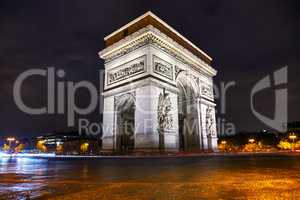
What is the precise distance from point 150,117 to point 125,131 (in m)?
5.79

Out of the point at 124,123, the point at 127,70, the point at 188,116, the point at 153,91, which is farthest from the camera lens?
the point at 188,116

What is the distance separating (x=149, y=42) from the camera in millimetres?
19812

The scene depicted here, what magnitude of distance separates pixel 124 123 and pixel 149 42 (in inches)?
324

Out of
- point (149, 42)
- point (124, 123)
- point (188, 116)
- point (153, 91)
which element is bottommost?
point (124, 123)

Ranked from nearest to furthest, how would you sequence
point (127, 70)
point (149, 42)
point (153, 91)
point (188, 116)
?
point (153, 91) → point (149, 42) → point (127, 70) → point (188, 116)

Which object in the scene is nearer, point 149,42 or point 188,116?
point 149,42

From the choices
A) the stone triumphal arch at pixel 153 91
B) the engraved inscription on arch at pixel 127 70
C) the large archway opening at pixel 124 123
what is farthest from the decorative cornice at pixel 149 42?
the large archway opening at pixel 124 123

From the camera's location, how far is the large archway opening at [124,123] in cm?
2212

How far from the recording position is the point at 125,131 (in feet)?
76.6

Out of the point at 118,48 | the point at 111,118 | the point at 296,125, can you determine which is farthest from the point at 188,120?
the point at 296,125

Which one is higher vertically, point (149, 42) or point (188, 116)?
point (149, 42)

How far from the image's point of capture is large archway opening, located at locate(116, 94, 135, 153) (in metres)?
22.1

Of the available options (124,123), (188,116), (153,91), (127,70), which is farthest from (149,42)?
(188,116)

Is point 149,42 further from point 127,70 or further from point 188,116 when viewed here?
point 188,116
